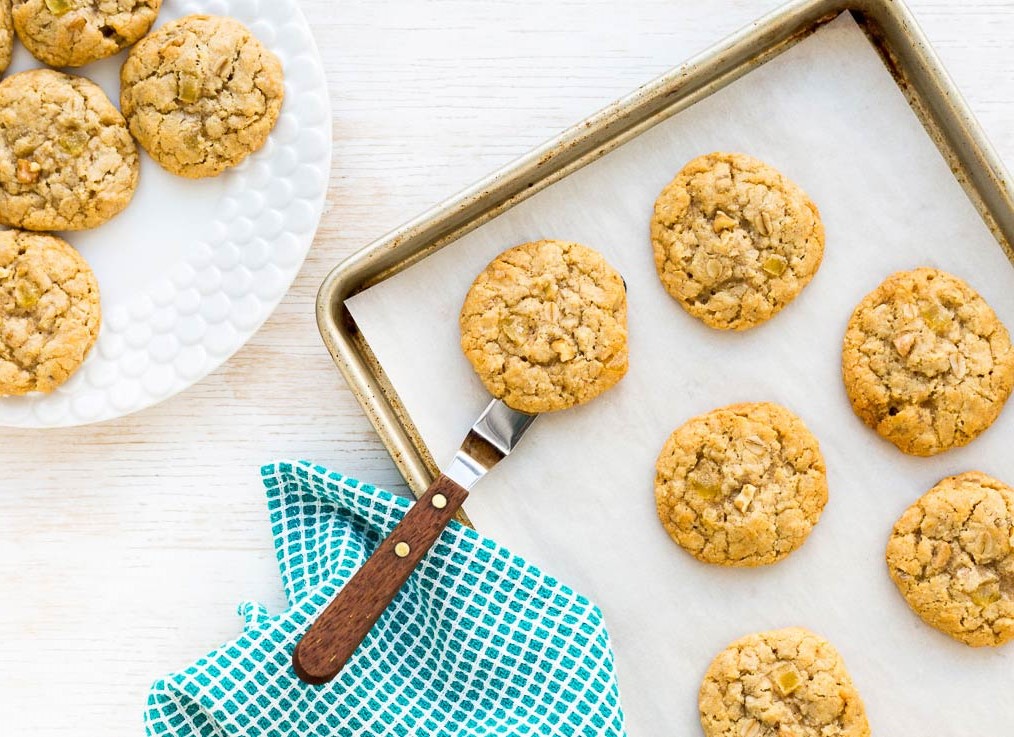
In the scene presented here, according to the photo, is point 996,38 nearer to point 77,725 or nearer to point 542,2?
point 542,2

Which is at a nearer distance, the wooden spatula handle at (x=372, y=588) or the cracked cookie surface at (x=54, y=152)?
the wooden spatula handle at (x=372, y=588)

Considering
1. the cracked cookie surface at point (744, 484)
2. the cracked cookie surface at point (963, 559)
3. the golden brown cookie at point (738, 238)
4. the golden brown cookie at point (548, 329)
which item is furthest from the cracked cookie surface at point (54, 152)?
the cracked cookie surface at point (963, 559)

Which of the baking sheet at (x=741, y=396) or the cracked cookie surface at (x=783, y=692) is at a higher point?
the baking sheet at (x=741, y=396)

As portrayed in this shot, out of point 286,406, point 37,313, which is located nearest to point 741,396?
point 286,406

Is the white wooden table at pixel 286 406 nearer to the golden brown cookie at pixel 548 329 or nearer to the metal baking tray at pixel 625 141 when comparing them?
the metal baking tray at pixel 625 141

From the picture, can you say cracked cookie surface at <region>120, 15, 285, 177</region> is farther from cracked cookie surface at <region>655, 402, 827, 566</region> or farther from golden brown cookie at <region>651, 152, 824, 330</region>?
cracked cookie surface at <region>655, 402, 827, 566</region>

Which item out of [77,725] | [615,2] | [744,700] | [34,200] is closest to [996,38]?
[615,2]

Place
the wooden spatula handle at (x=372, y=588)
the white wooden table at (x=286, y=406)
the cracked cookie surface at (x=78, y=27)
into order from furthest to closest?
the white wooden table at (x=286, y=406), the cracked cookie surface at (x=78, y=27), the wooden spatula handle at (x=372, y=588)
